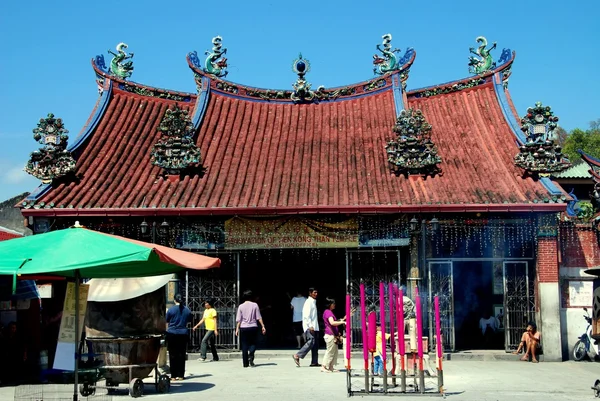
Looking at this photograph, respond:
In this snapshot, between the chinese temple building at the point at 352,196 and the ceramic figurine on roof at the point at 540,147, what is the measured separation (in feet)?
0.11

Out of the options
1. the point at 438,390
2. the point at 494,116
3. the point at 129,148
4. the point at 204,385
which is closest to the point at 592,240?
the point at 494,116

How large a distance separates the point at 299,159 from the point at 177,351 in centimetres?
792

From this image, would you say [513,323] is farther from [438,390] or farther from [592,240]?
[438,390]

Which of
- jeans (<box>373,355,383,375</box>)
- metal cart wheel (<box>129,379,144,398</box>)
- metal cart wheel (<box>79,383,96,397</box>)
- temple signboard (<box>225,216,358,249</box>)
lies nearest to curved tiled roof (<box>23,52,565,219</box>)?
temple signboard (<box>225,216,358,249</box>)

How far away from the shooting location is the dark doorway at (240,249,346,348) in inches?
860

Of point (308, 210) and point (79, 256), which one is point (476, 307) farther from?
point (79, 256)

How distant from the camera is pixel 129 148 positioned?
2042 centimetres

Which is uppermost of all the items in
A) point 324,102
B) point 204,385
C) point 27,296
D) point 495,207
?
point 324,102

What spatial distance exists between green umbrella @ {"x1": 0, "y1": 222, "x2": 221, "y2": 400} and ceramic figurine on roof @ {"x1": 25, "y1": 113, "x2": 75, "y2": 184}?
8.51 metres

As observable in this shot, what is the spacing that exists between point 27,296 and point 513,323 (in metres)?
10.2

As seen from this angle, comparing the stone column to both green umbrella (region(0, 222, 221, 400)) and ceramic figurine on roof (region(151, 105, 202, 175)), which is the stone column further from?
green umbrella (region(0, 222, 221, 400))

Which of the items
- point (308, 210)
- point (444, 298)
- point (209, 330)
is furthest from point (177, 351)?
point (444, 298)

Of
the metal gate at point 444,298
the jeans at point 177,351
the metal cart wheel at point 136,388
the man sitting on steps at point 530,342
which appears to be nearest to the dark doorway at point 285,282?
the metal gate at point 444,298

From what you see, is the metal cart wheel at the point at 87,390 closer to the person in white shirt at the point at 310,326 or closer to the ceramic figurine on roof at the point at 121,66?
the person in white shirt at the point at 310,326
